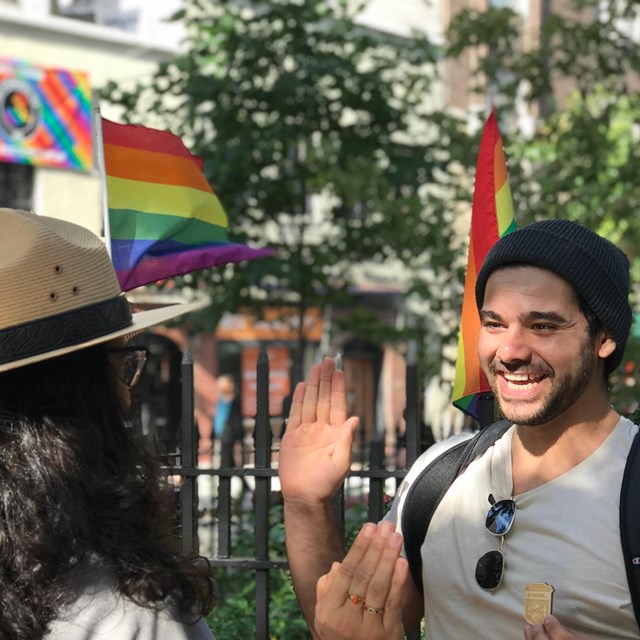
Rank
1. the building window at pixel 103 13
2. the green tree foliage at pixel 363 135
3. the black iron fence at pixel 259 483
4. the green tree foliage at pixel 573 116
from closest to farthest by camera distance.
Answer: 1. the black iron fence at pixel 259 483
2. the green tree foliage at pixel 573 116
3. the green tree foliage at pixel 363 135
4. the building window at pixel 103 13

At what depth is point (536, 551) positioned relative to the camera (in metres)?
2.30

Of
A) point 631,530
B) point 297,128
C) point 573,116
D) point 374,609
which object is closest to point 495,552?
point 631,530

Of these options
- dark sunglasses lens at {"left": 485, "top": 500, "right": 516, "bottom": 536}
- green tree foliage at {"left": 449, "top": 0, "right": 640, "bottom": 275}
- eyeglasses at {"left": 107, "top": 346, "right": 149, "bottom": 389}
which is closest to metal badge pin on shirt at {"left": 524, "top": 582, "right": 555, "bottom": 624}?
dark sunglasses lens at {"left": 485, "top": 500, "right": 516, "bottom": 536}

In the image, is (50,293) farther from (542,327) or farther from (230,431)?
(230,431)

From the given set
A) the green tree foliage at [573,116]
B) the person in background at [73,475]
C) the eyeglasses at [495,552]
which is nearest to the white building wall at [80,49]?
the green tree foliage at [573,116]

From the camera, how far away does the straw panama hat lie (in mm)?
1971

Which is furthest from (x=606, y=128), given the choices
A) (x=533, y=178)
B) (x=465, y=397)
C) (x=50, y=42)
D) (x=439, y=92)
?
(x=439, y=92)

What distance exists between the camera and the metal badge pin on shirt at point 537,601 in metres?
2.21

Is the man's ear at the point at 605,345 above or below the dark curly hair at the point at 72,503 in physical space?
above

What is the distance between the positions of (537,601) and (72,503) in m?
0.91

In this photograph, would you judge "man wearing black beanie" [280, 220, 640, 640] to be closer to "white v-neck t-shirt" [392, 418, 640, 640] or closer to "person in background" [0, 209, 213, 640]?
"white v-neck t-shirt" [392, 418, 640, 640]

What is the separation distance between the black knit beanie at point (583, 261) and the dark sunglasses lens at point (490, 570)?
513 mm

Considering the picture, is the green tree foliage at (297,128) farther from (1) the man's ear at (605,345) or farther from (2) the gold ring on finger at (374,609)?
(2) the gold ring on finger at (374,609)

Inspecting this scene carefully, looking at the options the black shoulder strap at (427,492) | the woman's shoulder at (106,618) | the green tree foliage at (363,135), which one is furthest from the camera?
the green tree foliage at (363,135)
